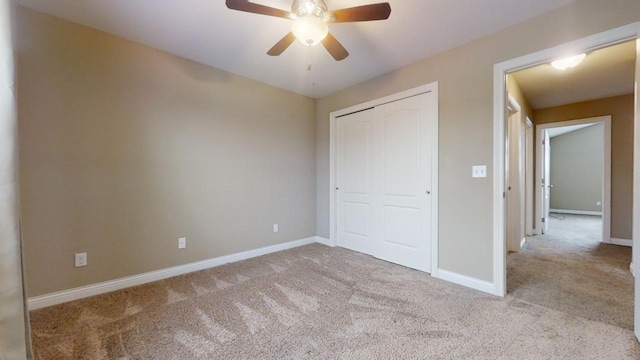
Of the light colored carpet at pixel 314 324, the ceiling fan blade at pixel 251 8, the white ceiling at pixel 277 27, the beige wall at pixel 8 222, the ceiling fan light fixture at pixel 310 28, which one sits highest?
the white ceiling at pixel 277 27

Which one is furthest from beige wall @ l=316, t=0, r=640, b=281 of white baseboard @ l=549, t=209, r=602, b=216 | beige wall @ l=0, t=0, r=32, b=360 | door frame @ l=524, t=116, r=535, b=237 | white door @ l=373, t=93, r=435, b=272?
white baseboard @ l=549, t=209, r=602, b=216

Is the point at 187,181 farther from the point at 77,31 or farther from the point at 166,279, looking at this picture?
the point at 77,31

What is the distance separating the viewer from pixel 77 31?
218cm

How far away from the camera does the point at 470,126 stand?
8.10 ft

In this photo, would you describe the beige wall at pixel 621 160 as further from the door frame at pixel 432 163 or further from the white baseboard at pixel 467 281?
the door frame at pixel 432 163

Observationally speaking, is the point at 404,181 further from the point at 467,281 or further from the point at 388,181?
the point at 467,281

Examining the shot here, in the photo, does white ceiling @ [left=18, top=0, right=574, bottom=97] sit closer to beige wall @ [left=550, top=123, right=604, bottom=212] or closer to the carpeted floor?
the carpeted floor

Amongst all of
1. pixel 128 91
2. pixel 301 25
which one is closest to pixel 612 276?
pixel 301 25

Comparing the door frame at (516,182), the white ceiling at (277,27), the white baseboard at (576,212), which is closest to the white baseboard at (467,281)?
the door frame at (516,182)

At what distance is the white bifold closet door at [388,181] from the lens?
284 cm

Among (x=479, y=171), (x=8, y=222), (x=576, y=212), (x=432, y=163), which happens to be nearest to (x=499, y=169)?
(x=479, y=171)

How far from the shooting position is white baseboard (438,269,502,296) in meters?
2.32

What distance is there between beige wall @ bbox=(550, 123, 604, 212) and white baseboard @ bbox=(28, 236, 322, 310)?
9.18 meters

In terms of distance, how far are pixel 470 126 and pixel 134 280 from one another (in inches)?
145
